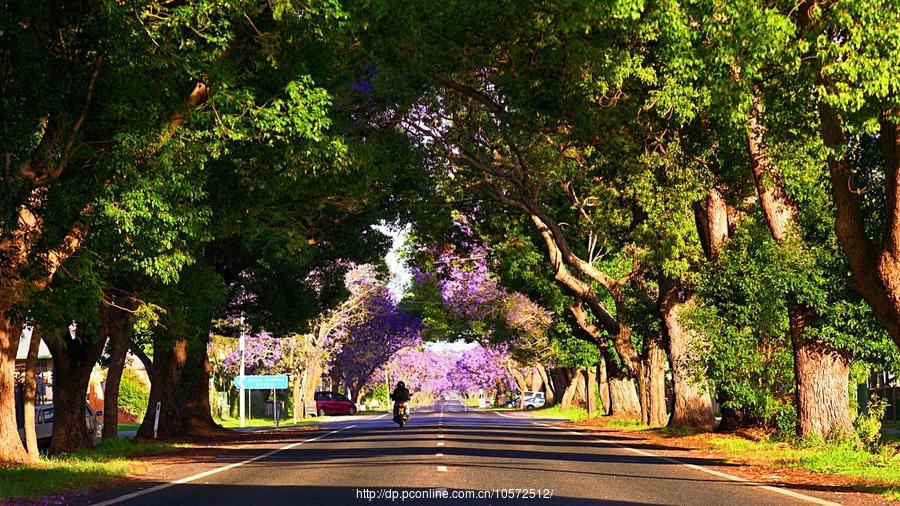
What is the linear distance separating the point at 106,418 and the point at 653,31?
19243mm

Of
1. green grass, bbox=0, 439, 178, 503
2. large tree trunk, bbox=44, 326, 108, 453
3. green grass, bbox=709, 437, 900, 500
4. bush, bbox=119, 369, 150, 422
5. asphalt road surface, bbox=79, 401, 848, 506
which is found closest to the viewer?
asphalt road surface, bbox=79, 401, 848, 506

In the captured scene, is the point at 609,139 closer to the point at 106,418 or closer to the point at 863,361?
the point at 863,361

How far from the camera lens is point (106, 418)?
3228cm

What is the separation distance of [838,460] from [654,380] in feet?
67.2

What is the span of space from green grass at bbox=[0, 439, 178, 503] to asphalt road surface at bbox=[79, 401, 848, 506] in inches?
29.9

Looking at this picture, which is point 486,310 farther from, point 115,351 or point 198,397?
point 115,351

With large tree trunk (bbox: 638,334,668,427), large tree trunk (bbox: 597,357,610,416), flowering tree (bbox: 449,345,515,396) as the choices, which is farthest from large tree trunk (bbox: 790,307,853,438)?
flowering tree (bbox: 449,345,515,396)

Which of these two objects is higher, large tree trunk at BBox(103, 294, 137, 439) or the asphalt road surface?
large tree trunk at BBox(103, 294, 137, 439)

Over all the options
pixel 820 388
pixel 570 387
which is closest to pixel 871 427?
pixel 820 388

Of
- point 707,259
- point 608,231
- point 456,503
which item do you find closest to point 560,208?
point 608,231

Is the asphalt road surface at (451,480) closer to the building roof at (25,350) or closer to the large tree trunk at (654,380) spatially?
the large tree trunk at (654,380)

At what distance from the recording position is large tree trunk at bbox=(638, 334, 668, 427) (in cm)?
4031

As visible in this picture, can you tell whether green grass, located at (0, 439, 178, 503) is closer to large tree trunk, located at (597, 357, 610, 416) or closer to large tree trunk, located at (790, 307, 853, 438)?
large tree trunk, located at (790, 307, 853, 438)

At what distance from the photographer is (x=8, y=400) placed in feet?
73.7
